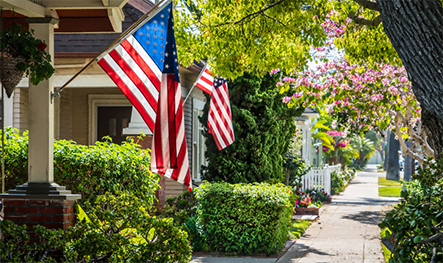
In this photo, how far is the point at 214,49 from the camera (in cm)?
962

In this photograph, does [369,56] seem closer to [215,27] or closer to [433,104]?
[215,27]

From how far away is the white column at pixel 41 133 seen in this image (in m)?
5.62

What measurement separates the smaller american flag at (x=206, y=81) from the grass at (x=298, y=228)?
13.2ft

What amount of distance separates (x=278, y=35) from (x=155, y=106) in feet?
13.5

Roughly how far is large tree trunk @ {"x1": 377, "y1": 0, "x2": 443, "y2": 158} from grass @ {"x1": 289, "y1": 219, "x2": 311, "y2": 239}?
759cm

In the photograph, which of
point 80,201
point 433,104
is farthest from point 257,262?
point 433,104

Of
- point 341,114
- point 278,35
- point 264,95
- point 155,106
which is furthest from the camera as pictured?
point 341,114

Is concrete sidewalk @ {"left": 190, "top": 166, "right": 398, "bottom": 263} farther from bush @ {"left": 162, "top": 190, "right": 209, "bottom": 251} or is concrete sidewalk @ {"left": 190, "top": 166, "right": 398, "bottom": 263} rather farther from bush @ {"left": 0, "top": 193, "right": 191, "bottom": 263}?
bush @ {"left": 0, "top": 193, "right": 191, "bottom": 263}

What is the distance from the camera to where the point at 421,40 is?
4.49m

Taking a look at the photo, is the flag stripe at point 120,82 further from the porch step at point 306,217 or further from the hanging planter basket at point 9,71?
the porch step at point 306,217

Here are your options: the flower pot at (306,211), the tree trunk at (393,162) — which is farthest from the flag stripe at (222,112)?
the tree trunk at (393,162)

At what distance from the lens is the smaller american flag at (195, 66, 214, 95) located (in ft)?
33.1

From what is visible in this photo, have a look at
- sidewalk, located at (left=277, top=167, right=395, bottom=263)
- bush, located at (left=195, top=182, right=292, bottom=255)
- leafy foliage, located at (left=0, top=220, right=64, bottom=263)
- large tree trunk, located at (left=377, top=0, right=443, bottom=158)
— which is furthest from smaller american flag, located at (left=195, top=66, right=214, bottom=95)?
large tree trunk, located at (left=377, top=0, right=443, bottom=158)

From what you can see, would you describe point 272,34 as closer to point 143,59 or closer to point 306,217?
point 143,59
